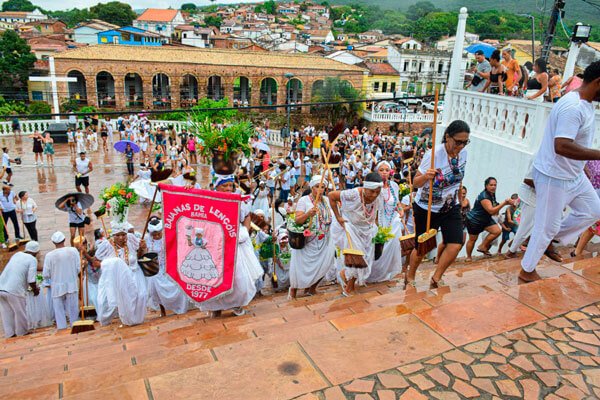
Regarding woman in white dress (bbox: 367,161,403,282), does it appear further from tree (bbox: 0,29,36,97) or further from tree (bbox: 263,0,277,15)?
tree (bbox: 263,0,277,15)

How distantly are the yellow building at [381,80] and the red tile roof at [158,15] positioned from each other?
166 ft

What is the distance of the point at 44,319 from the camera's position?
6191mm

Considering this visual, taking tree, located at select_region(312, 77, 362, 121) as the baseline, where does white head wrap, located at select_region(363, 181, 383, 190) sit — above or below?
below

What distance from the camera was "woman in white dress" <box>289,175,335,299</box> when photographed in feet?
17.7

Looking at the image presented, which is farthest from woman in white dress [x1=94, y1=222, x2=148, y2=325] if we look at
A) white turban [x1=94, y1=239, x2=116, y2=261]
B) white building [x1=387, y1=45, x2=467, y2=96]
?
white building [x1=387, y1=45, x2=467, y2=96]

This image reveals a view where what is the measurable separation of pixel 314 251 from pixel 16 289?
3.73 meters

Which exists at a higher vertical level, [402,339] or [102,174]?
[402,339]

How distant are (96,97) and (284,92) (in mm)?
17923

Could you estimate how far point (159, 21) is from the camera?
83.2m

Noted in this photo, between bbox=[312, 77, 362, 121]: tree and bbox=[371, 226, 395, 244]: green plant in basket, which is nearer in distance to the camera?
bbox=[371, 226, 395, 244]: green plant in basket

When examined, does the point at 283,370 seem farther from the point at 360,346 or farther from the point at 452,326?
the point at 452,326

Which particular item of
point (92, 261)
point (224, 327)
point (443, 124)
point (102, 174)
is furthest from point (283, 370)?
point (102, 174)

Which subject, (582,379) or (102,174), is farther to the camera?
(102,174)

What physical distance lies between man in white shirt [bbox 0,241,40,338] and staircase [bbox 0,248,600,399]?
2.34 feet
